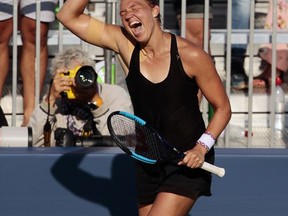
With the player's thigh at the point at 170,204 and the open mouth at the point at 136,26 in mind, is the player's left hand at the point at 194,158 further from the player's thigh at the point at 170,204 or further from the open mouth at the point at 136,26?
the open mouth at the point at 136,26

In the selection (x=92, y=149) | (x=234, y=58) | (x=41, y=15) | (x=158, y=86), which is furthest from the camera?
(x=234, y=58)

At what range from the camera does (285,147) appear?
293 inches

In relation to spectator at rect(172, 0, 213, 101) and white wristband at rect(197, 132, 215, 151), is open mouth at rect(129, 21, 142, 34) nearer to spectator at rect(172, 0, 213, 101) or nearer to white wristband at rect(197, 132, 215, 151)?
white wristband at rect(197, 132, 215, 151)

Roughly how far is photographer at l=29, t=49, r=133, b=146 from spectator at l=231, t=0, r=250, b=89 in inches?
57.4

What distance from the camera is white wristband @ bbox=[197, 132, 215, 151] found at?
5305mm

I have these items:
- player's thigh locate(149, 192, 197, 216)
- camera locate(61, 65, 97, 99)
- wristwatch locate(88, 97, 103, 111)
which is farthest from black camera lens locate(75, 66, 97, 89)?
player's thigh locate(149, 192, 197, 216)

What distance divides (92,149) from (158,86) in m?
1.48

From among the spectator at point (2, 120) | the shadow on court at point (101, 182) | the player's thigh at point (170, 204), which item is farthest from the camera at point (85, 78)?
the player's thigh at point (170, 204)

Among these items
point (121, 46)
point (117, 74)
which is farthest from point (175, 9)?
point (121, 46)

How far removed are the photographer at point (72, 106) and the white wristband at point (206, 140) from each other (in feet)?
5.57

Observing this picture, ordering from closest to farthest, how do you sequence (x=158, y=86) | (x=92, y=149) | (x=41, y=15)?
(x=158, y=86), (x=92, y=149), (x=41, y=15)

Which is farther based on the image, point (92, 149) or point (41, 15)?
point (41, 15)

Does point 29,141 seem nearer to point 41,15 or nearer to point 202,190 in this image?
point 41,15

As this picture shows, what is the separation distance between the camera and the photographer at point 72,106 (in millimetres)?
6926
